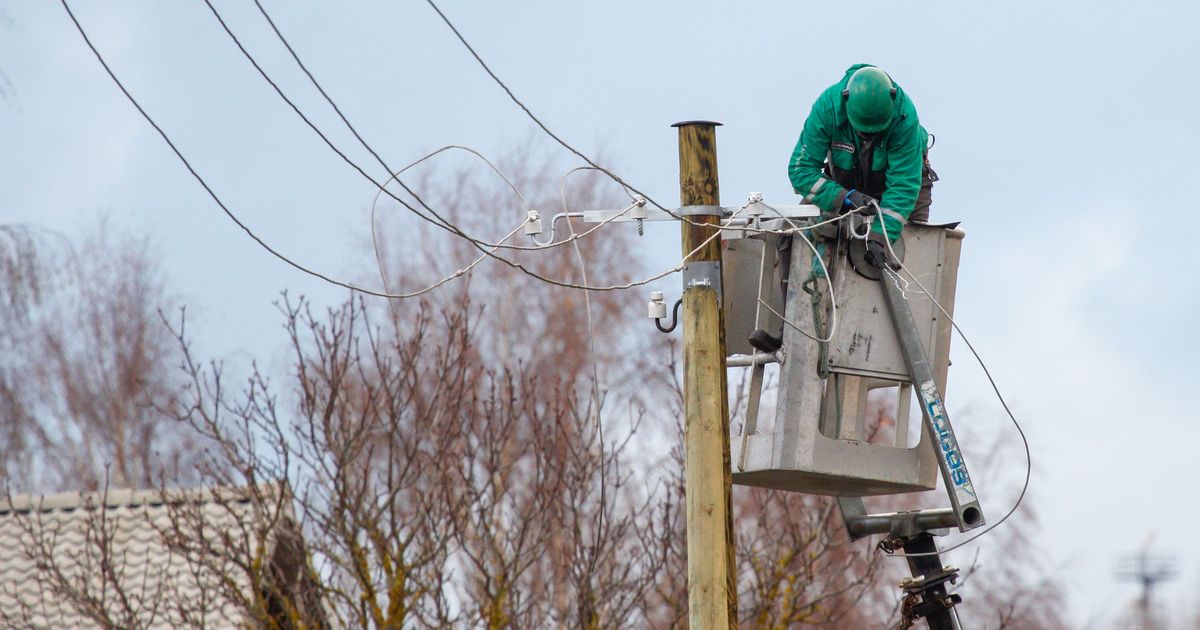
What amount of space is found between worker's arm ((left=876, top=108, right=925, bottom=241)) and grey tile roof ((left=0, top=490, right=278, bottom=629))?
19.8 ft

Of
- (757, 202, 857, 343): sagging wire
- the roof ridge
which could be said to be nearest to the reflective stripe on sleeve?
(757, 202, 857, 343): sagging wire

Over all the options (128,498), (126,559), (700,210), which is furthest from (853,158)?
(128,498)

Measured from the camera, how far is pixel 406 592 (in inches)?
500

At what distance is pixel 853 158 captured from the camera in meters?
8.62

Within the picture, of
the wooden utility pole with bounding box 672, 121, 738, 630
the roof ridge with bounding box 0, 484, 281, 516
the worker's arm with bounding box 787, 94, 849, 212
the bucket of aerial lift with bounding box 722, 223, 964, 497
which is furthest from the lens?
the roof ridge with bounding box 0, 484, 281, 516

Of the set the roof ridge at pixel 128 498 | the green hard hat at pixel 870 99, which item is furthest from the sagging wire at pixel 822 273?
the roof ridge at pixel 128 498

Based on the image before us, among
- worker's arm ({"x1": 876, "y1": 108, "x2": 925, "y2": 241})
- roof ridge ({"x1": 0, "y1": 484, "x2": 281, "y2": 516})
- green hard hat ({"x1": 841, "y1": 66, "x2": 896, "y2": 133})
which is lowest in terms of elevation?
worker's arm ({"x1": 876, "y1": 108, "x2": 925, "y2": 241})

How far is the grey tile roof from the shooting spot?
12.8 meters

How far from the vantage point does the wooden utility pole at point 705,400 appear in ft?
26.6

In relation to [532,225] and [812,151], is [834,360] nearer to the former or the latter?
[812,151]

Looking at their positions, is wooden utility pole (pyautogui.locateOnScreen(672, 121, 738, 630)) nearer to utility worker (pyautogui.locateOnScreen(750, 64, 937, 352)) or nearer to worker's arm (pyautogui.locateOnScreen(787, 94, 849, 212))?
utility worker (pyautogui.locateOnScreen(750, 64, 937, 352))

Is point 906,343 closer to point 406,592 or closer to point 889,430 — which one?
point 406,592

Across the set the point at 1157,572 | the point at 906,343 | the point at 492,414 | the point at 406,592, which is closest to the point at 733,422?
the point at 492,414

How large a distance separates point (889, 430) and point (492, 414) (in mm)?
7732
